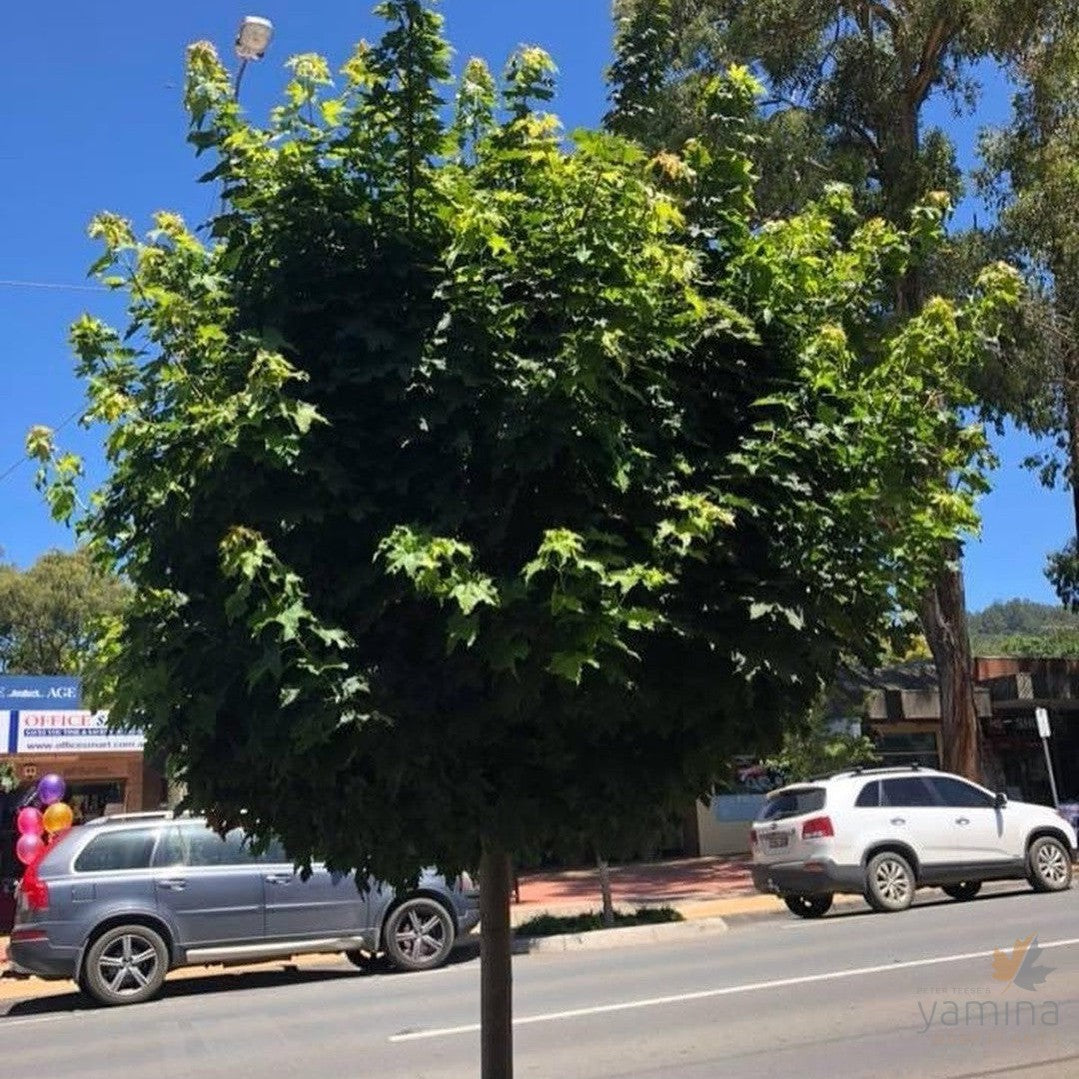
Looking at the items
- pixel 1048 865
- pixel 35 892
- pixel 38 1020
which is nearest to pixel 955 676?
pixel 1048 865

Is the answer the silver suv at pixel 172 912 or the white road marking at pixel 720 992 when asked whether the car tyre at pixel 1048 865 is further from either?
the silver suv at pixel 172 912

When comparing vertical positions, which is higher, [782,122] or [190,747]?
[782,122]

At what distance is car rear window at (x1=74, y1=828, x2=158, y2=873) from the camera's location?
38.5ft

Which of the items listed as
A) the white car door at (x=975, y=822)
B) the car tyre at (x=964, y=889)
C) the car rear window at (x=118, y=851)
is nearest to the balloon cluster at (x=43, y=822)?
the car rear window at (x=118, y=851)

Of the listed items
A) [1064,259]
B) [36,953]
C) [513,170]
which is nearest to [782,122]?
[1064,259]

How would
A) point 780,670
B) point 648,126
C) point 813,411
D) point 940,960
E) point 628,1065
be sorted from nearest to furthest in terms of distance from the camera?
point 780,670 < point 813,411 < point 648,126 < point 628,1065 < point 940,960

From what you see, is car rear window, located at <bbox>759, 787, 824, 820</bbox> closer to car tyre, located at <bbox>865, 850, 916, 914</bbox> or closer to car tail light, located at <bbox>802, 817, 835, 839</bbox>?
car tail light, located at <bbox>802, 817, 835, 839</bbox>

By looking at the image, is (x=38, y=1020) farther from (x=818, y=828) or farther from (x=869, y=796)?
(x=869, y=796)

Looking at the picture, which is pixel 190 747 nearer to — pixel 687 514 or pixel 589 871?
pixel 687 514

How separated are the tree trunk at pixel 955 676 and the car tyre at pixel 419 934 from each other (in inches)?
469

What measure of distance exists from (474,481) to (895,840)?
44.8ft

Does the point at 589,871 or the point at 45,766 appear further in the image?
the point at 589,871

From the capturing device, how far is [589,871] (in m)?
23.2

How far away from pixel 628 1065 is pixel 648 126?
19.6 feet
